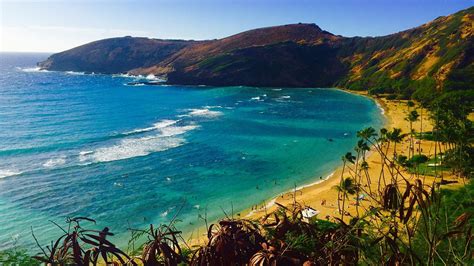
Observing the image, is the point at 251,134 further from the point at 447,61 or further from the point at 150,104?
the point at 447,61

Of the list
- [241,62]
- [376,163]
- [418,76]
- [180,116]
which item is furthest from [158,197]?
[241,62]

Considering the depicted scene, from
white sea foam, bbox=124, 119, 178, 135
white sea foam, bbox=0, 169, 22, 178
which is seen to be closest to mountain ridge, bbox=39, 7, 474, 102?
white sea foam, bbox=124, 119, 178, 135

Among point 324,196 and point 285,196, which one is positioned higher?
point 324,196

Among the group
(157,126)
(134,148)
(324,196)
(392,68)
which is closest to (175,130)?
(157,126)

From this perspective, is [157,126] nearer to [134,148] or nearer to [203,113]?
[134,148]

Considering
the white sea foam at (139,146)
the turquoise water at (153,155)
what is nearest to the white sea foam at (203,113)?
the turquoise water at (153,155)

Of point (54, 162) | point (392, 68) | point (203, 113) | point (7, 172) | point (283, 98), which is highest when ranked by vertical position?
point (392, 68)
